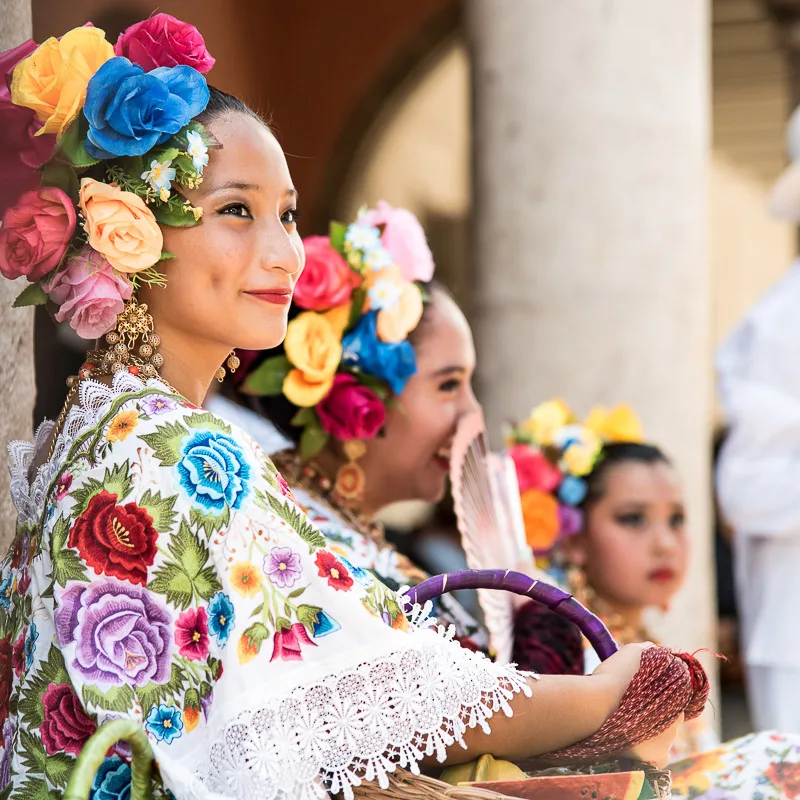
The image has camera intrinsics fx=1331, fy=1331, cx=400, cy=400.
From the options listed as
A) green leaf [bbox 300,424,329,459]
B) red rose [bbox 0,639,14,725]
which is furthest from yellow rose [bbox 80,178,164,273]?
green leaf [bbox 300,424,329,459]

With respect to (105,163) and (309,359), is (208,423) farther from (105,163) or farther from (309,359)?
(309,359)

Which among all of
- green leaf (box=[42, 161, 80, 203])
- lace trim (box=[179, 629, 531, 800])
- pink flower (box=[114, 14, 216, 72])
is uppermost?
pink flower (box=[114, 14, 216, 72])

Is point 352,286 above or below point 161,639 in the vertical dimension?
below

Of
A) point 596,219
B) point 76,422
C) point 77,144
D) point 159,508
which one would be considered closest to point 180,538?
point 159,508

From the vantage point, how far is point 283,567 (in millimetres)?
1681

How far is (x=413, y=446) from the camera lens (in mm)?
3037

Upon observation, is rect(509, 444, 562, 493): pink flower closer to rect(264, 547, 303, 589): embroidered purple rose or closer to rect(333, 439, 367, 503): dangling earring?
rect(333, 439, 367, 503): dangling earring

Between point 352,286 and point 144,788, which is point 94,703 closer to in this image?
point 144,788

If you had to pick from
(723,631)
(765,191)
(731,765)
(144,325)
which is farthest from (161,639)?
(765,191)

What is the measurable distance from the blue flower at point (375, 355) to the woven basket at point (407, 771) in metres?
1.00

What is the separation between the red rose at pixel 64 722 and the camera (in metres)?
1.73

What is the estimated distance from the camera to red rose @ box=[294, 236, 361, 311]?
9.61 ft

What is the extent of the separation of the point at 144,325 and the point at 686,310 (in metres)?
3.56

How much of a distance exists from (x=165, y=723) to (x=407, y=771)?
0.31 meters
